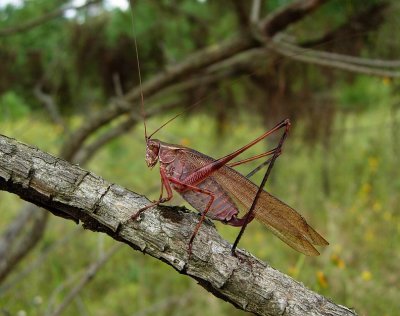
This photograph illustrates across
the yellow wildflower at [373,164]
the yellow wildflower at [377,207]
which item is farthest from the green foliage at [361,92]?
the yellow wildflower at [377,207]

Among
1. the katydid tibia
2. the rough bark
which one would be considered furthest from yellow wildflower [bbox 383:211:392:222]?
the rough bark

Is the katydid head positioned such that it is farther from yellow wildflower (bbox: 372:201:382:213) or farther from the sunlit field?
yellow wildflower (bbox: 372:201:382:213)

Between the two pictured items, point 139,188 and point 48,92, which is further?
point 139,188

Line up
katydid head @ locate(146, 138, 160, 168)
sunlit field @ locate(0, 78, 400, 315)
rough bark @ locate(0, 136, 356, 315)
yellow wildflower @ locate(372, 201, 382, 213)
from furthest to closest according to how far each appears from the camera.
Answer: yellow wildflower @ locate(372, 201, 382, 213), sunlit field @ locate(0, 78, 400, 315), katydid head @ locate(146, 138, 160, 168), rough bark @ locate(0, 136, 356, 315)

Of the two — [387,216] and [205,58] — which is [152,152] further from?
[387,216]

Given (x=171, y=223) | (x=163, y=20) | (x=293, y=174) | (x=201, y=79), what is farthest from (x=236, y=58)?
(x=293, y=174)

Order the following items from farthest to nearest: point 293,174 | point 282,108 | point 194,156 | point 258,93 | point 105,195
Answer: point 293,174 < point 258,93 < point 282,108 < point 194,156 < point 105,195

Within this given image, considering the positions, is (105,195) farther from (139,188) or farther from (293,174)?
(293,174)
